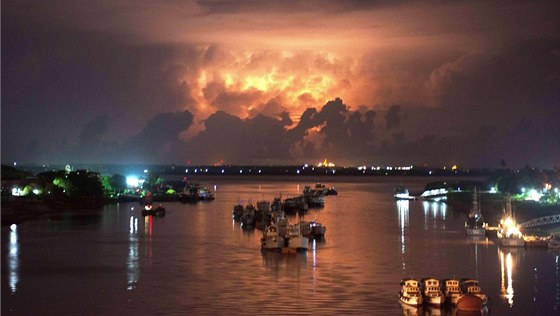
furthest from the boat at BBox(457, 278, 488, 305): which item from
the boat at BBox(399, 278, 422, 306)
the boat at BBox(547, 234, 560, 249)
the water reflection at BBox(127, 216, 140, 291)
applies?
the boat at BBox(547, 234, 560, 249)

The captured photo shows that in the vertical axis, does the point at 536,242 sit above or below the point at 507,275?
above

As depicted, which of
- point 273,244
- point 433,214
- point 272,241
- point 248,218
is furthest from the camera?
point 433,214

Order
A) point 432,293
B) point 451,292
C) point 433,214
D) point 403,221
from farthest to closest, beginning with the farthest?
point 433,214 < point 403,221 < point 451,292 < point 432,293

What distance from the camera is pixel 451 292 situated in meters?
32.5

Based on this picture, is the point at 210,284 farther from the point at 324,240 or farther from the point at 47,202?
the point at 47,202

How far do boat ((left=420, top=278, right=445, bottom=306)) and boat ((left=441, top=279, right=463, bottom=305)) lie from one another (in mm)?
239

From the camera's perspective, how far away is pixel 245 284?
38219 mm

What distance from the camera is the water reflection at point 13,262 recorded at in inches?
1541

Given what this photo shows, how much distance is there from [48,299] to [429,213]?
61.5 metres

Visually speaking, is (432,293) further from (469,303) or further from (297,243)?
(297,243)

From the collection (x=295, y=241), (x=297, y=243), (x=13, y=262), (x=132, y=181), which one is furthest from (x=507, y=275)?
(x=132, y=181)

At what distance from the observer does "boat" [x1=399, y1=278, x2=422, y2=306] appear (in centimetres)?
3238

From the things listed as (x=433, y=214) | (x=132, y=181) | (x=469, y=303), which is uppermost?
(x=132, y=181)

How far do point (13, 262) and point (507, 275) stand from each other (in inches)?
953
